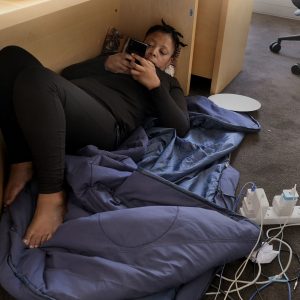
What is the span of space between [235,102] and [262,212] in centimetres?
73

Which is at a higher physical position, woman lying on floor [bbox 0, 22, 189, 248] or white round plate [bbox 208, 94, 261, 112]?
woman lying on floor [bbox 0, 22, 189, 248]

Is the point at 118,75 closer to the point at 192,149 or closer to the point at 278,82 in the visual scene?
the point at 192,149

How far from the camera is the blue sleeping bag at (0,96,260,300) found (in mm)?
841

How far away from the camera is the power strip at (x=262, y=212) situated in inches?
42.7

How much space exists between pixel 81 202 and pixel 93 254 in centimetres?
15

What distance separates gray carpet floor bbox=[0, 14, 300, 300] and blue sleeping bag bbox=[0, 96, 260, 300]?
0.10 metres

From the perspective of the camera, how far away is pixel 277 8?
296cm

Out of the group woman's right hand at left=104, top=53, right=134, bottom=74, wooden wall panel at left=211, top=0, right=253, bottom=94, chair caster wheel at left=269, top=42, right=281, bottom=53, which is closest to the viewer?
woman's right hand at left=104, top=53, right=134, bottom=74

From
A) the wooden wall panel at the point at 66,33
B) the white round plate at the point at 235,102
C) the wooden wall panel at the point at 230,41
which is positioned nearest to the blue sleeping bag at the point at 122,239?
the wooden wall panel at the point at 66,33

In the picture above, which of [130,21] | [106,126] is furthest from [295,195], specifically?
[130,21]

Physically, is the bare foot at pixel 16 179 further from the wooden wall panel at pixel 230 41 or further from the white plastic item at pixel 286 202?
the wooden wall panel at pixel 230 41

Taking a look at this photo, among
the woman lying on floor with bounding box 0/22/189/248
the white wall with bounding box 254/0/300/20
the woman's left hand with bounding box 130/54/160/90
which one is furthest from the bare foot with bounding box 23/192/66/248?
the white wall with bounding box 254/0/300/20

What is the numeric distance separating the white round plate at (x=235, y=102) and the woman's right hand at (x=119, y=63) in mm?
493

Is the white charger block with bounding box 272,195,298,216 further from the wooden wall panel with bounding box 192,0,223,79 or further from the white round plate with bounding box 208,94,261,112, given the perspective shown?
the wooden wall panel with bounding box 192,0,223,79
